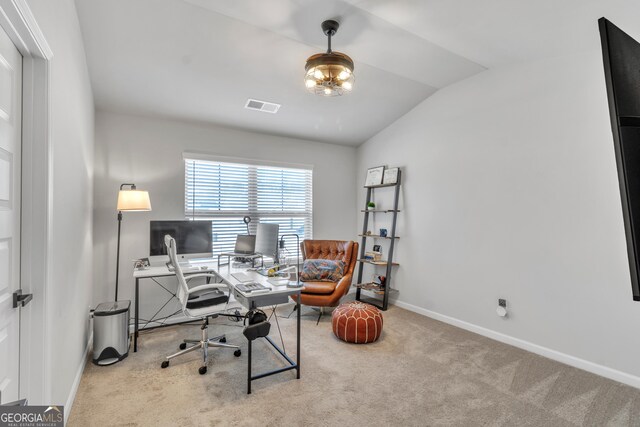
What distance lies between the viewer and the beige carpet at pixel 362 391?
1.99 meters

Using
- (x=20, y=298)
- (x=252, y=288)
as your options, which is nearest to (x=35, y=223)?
(x=20, y=298)

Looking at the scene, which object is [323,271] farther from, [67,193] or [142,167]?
[67,193]

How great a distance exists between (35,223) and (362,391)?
2.25 meters

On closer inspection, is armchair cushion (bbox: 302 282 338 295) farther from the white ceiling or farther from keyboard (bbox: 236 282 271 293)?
the white ceiling

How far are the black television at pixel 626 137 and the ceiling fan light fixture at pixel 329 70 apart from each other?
180 centimetres

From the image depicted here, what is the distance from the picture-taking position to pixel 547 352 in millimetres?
2818

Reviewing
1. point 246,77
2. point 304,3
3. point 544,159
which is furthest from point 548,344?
point 246,77

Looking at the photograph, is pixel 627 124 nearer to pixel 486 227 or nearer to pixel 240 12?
pixel 240 12

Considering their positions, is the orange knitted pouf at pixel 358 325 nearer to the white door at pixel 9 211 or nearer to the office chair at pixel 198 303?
the office chair at pixel 198 303

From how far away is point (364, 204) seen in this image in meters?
5.07

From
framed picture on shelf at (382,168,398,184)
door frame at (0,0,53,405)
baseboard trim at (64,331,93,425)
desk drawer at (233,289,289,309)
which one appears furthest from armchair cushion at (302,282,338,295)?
door frame at (0,0,53,405)

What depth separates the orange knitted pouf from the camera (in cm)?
308

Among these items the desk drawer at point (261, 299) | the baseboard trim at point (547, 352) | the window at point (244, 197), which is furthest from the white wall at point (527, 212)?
the desk drawer at point (261, 299)

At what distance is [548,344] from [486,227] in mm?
1202
